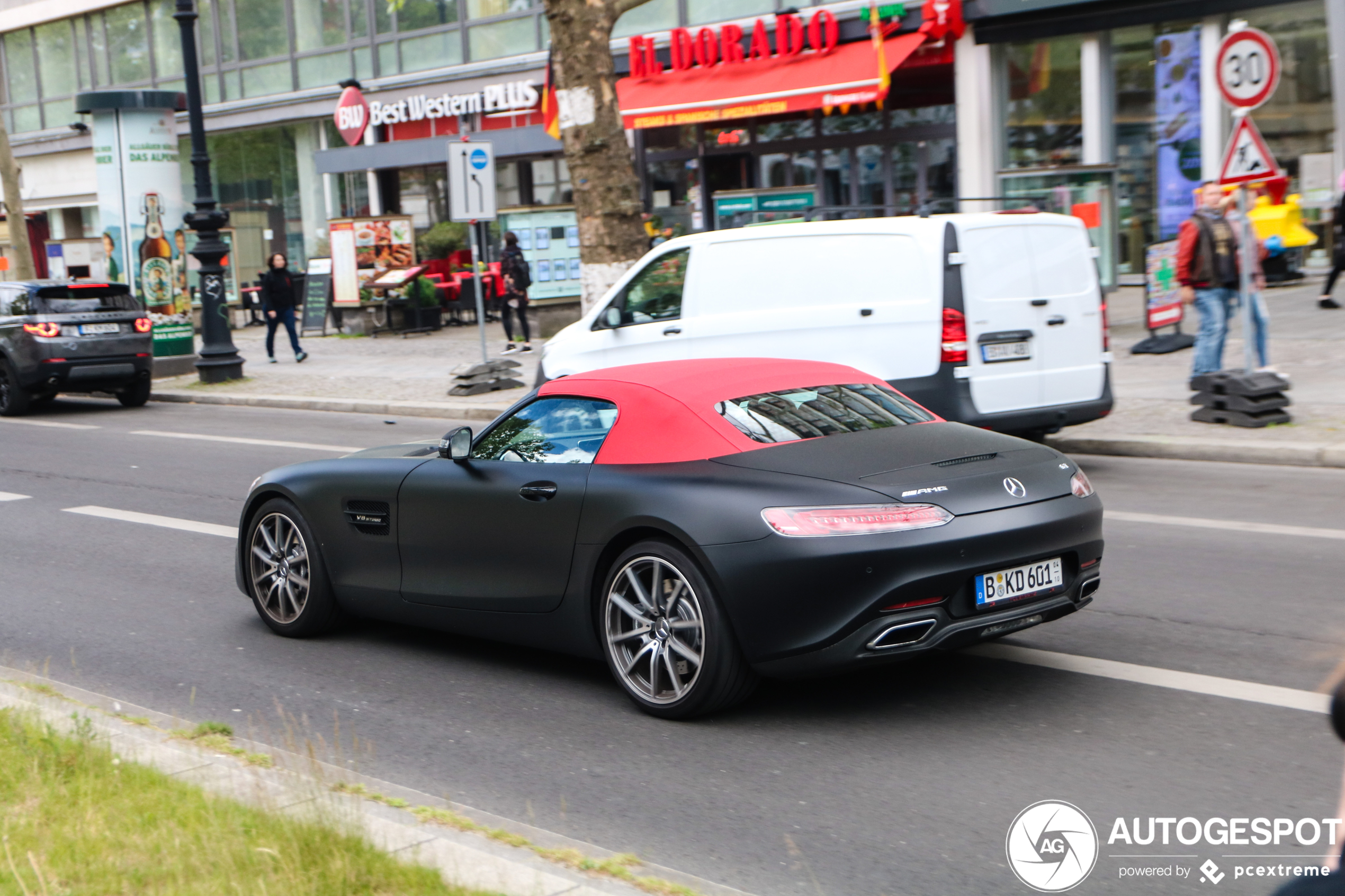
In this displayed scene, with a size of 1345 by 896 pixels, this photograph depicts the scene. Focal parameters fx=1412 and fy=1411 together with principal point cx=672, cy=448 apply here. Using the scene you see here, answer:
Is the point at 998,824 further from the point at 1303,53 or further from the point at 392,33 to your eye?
the point at 392,33

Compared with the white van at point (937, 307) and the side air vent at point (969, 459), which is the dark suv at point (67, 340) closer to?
the white van at point (937, 307)

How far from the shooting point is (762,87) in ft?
77.1

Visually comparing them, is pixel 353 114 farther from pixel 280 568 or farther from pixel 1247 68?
pixel 280 568

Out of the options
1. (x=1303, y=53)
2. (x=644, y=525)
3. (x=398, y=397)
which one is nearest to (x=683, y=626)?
(x=644, y=525)

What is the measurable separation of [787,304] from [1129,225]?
13641 millimetres

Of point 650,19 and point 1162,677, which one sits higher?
point 650,19

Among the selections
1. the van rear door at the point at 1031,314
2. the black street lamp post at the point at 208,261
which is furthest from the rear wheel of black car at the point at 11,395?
the van rear door at the point at 1031,314

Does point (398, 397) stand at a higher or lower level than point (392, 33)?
lower

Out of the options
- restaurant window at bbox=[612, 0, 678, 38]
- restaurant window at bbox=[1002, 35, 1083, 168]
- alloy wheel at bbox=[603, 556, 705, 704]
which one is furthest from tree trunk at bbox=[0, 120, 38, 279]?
alloy wheel at bbox=[603, 556, 705, 704]

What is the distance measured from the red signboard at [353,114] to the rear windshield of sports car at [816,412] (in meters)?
28.5

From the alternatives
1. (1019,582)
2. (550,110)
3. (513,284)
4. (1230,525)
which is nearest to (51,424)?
(513,284)

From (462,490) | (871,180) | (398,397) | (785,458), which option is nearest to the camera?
(785,458)

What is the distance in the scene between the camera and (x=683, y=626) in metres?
5.16

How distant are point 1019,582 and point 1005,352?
17.6ft
